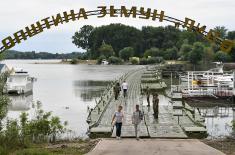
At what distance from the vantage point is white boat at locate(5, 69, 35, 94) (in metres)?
71.1

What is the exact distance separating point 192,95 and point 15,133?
39.1 metres

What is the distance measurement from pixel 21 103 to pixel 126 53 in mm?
135344

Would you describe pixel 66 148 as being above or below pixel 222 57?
below

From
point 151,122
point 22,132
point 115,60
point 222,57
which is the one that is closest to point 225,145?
point 22,132

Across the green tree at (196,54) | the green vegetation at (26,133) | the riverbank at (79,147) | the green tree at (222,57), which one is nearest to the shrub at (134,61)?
the green tree at (196,54)

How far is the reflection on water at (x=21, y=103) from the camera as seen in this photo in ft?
178

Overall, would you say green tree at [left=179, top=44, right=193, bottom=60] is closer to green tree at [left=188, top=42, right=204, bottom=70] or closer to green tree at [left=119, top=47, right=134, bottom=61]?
green tree at [left=188, top=42, right=204, bottom=70]

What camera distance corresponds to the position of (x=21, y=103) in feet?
197

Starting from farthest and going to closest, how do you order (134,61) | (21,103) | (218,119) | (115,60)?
(115,60) → (134,61) → (21,103) → (218,119)

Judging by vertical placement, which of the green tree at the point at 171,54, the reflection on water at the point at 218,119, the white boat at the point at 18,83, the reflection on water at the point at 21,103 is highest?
the green tree at the point at 171,54

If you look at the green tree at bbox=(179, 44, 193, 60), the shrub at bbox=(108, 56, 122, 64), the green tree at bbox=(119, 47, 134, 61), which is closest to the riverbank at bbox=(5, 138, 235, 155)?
the green tree at bbox=(179, 44, 193, 60)

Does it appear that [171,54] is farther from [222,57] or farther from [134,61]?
[222,57]

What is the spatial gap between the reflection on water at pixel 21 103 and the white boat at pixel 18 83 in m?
1.66

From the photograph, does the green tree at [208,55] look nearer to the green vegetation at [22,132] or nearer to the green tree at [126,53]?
the green tree at [126,53]
